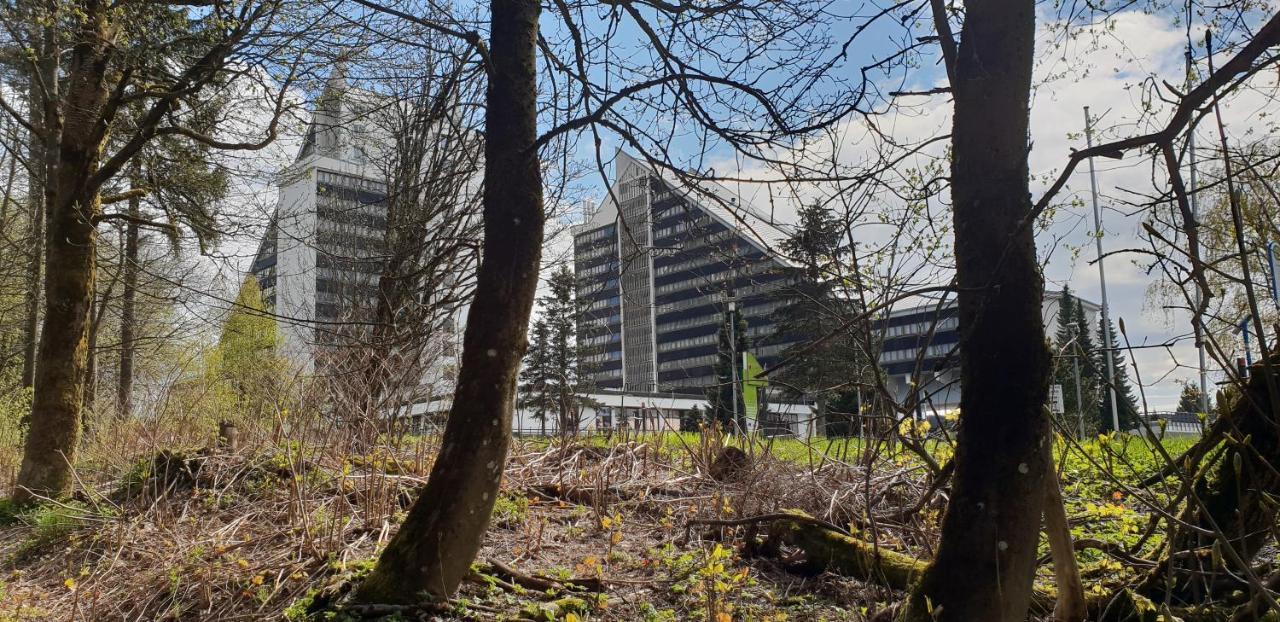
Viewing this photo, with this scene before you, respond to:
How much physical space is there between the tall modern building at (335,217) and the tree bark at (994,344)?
20.3ft

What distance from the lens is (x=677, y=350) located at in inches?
3268

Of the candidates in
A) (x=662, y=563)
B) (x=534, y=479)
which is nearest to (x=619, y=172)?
(x=534, y=479)

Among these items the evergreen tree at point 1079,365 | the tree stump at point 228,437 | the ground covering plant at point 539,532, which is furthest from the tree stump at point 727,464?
the tree stump at point 228,437

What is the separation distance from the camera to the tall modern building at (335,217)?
9023 mm

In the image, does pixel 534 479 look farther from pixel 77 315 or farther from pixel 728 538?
pixel 77 315

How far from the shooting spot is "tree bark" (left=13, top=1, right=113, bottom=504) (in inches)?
324

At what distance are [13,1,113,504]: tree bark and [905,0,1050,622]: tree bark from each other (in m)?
8.52

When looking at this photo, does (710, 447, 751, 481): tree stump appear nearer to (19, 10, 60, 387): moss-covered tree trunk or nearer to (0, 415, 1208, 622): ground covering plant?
(0, 415, 1208, 622): ground covering plant

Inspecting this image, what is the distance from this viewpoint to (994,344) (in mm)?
2584

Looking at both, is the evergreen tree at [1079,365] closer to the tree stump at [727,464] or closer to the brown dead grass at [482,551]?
the brown dead grass at [482,551]

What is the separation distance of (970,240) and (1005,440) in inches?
25.6

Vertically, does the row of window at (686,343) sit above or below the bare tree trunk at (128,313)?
above

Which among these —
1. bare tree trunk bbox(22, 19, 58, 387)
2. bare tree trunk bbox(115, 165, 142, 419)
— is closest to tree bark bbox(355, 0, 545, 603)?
bare tree trunk bbox(22, 19, 58, 387)

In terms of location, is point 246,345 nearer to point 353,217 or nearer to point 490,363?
point 353,217
